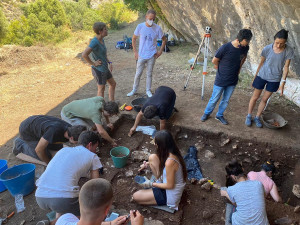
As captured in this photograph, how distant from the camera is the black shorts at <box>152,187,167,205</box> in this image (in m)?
2.84

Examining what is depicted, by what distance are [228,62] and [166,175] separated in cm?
261

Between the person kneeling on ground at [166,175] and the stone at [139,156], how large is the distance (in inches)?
35.4

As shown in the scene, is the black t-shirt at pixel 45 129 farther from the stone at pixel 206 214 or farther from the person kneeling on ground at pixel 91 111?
the stone at pixel 206 214

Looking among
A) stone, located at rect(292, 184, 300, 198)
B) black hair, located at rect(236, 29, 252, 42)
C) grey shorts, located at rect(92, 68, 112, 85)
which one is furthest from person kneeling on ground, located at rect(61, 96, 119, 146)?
stone, located at rect(292, 184, 300, 198)

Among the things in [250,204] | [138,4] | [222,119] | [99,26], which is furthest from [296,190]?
[138,4]

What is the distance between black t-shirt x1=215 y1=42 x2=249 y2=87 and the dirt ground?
926 millimetres

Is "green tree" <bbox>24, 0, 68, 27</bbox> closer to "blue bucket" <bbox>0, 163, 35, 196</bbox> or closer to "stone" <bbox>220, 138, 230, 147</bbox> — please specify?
"blue bucket" <bbox>0, 163, 35, 196</bbox>

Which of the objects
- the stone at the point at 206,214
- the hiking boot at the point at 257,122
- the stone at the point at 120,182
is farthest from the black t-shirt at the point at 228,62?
the stone at the point at 120,182

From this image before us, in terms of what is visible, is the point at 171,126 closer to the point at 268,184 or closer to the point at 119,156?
the point at 119,156

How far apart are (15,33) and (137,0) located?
6254mm

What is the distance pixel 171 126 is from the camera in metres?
4.62

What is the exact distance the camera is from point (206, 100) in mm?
5562

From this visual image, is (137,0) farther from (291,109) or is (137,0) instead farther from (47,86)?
(291,109)

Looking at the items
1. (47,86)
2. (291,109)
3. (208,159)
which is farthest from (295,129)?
(47,86)
